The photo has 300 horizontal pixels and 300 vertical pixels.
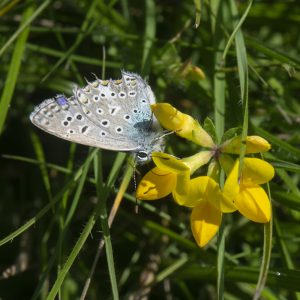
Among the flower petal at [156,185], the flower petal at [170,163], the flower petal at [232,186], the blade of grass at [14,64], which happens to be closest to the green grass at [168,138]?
the blade of grass at [14,64]

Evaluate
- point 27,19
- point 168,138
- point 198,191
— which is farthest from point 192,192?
point 27,19

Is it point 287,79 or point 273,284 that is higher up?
point 287,79

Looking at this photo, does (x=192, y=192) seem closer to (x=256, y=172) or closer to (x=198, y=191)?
(x=198, y=191)

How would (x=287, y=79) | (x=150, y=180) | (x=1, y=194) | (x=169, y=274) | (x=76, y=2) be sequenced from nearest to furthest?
1. (x=150, y=180)
2. (x=169, y=274)
3. (x=287, y=79)
4. (x=76, y=2)
5. (x=1, y=194)

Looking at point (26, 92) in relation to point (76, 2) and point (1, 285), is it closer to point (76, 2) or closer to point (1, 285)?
point (76, 2)

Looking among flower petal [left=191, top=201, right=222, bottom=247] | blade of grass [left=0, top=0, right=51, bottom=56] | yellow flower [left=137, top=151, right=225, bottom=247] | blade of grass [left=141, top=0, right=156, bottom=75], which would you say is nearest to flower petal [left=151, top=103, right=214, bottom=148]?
yellow flower [left=137, top=151, right=225, bottom=247]

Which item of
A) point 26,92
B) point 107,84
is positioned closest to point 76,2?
point 26,92
